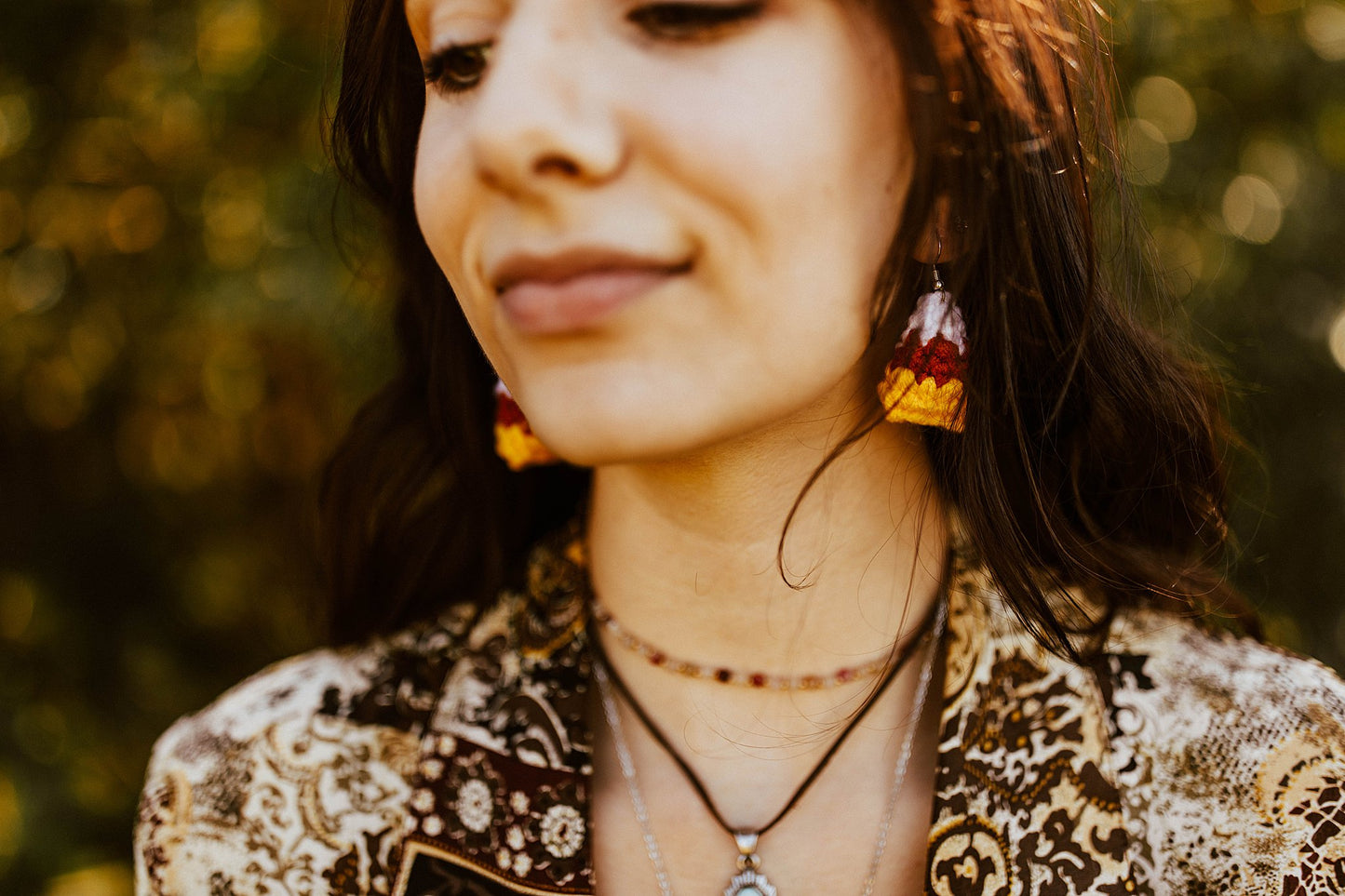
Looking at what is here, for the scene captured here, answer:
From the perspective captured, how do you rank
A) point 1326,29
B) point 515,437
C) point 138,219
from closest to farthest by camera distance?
point 515,437
point 1326,29
point 138,219

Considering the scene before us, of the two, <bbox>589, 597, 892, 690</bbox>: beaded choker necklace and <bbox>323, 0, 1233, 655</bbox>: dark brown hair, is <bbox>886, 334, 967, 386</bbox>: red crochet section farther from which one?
<bbox>589, 597, 892, 690</bbox>: beaded choker necklace

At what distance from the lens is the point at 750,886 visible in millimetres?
1251

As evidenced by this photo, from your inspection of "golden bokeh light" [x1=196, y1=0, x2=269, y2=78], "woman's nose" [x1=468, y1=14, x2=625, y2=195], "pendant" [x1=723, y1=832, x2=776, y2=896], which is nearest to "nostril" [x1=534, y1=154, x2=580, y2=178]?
"woman's nose" [x1=468, y1=14, x2=625, y2=195]

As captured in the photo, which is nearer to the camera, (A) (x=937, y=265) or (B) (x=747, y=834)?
(A) (x=937, y=265)

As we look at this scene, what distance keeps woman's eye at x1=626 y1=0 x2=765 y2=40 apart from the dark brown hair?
0.46 feet

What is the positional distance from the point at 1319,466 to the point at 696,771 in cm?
125

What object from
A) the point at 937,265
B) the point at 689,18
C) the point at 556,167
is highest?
the point at 689,18

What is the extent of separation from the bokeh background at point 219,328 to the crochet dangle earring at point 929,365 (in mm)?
525

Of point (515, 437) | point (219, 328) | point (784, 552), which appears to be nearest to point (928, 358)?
point (784, 552)

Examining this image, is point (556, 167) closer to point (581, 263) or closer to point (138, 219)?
point (581, 263)

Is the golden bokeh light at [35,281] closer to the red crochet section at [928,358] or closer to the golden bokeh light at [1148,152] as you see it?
the red crochet section at [928,358]

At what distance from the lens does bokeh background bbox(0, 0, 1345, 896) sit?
180cm

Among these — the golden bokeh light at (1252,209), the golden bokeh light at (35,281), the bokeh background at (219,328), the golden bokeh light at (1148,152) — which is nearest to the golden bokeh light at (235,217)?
the bokeh background at (219,328)

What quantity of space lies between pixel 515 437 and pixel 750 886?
2.10 feet
